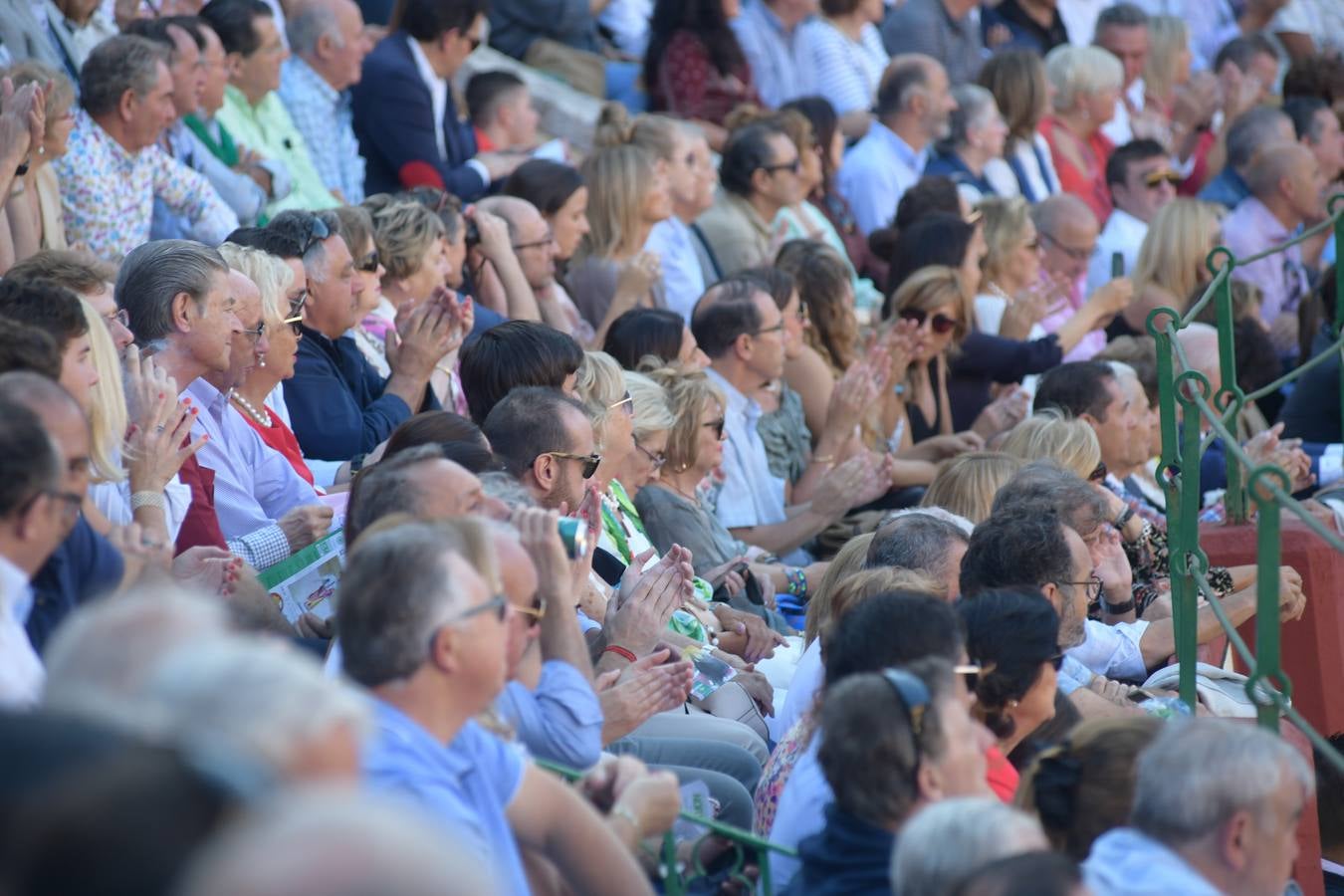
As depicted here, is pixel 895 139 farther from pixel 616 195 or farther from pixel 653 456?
pixel 653 456

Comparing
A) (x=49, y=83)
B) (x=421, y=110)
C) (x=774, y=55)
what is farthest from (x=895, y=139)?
(x=49, y=83)

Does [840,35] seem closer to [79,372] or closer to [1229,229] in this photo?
[1229,229]

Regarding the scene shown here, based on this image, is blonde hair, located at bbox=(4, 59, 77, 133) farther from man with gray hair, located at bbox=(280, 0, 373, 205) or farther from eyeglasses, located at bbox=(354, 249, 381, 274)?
man with gray hair, located at bbox=(280, 0, 373, 205)

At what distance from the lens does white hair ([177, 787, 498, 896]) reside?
1.50 meters

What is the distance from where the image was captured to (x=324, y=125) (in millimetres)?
8148

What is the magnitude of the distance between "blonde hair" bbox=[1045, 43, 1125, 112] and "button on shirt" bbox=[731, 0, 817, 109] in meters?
1.57

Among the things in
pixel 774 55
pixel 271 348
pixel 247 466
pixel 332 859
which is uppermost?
pixel 332 859

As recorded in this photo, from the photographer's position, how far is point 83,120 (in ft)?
20.6

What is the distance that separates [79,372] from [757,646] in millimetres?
2361

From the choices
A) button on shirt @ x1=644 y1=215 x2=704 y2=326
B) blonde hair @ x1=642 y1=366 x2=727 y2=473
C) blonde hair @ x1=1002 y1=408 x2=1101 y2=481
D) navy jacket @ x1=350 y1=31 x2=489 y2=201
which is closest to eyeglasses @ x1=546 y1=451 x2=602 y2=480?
blonde hair @ x1=642 y1=366 x2=727 y2=473

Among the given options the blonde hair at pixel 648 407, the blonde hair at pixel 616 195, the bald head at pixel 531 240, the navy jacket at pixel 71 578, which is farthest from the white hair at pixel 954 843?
the blonde hair at pixel 616 195

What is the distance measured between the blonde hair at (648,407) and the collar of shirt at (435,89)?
9.52ft

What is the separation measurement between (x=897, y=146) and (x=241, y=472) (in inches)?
243

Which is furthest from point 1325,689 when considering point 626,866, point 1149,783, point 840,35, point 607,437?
point 840,35
